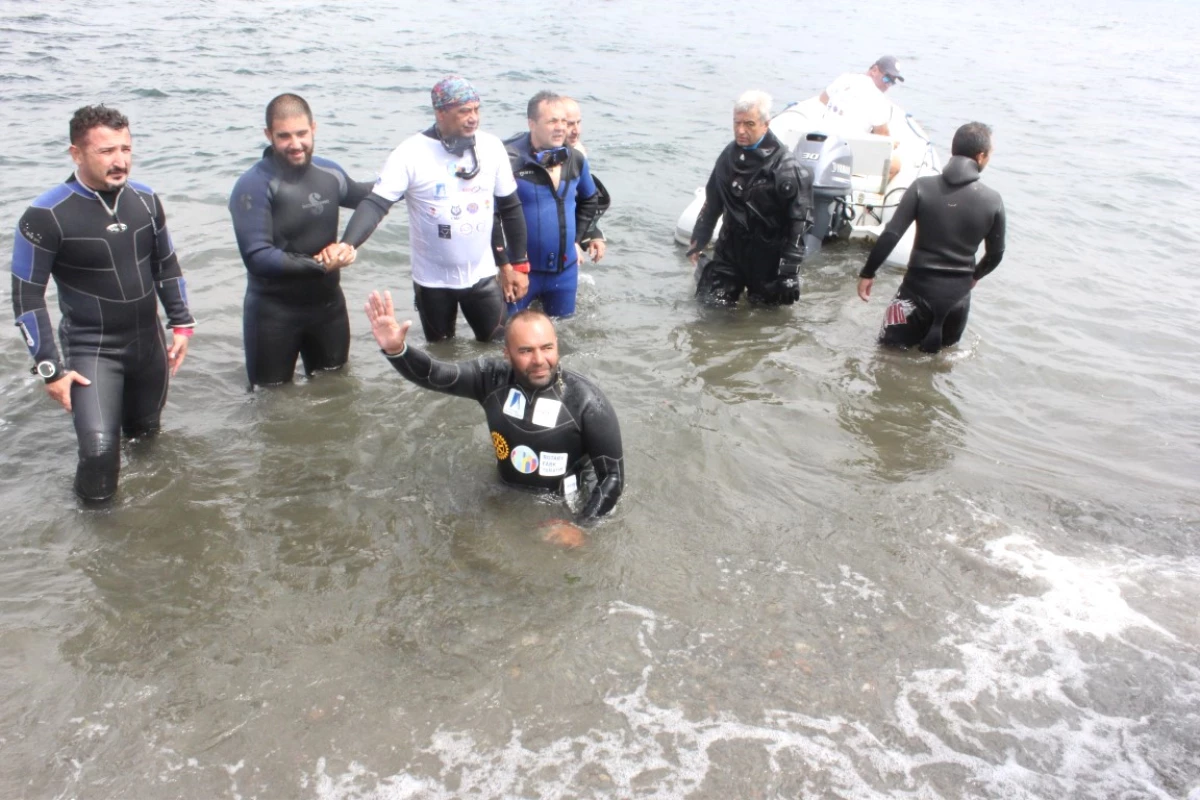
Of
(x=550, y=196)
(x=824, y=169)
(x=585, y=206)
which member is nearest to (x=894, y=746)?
(x=550, y=196)

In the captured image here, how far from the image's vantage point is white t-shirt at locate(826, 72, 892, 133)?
30.8 ft

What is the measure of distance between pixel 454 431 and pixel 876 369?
10.1ft

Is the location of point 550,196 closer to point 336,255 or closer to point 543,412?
point 336,255

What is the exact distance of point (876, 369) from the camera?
253 inches

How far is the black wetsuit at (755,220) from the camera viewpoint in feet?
20.8

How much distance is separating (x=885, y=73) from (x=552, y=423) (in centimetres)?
800

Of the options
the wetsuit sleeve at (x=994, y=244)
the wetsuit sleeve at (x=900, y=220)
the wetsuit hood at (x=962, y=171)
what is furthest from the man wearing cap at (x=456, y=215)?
the wetsuit sleeve at (x=994, y=244)

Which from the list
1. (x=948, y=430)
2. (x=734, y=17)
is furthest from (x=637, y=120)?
(x=734, y=17)

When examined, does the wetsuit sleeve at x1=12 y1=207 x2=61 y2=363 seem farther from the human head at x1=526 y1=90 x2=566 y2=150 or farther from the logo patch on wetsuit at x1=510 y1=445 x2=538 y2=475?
the human head at x1=526 y1=90 x2=566 y2=150

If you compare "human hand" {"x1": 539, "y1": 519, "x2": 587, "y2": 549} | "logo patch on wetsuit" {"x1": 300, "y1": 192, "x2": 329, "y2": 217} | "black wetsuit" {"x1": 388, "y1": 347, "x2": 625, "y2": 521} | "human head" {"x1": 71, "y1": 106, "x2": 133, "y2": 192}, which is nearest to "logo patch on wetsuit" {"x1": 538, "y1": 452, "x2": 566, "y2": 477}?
"black wetsuit" {"x1": 388, "y1": 347, "x2": 625, "y2": 521}

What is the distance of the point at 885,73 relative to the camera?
1024 cm

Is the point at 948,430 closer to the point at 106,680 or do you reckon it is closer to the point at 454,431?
the point at 454,431

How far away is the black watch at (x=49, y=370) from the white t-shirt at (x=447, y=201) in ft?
6.01

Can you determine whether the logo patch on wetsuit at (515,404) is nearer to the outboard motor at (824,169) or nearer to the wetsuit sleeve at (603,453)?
the wetsuit sleeve at (603,453)
